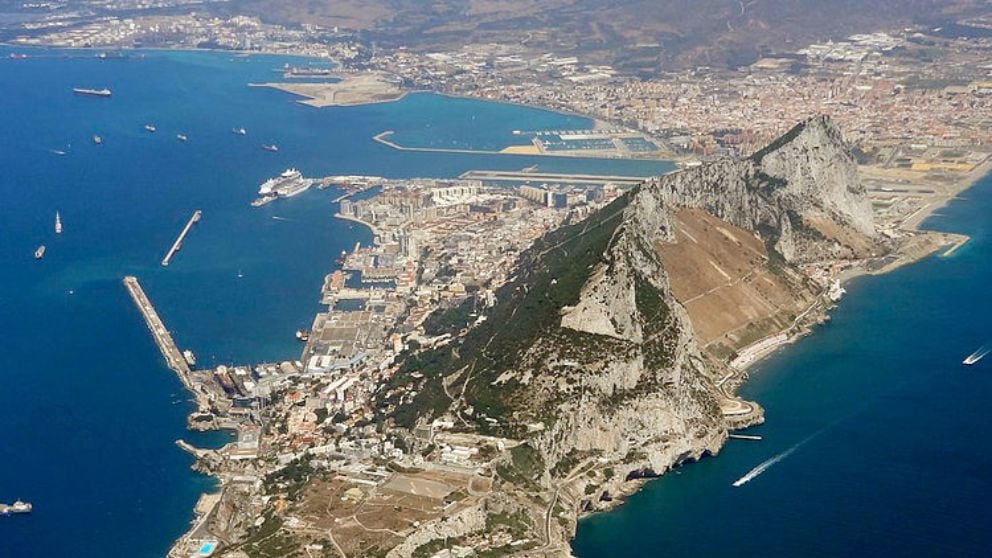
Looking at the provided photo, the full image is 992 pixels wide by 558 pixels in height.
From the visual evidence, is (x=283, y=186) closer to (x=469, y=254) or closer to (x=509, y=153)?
(x=509, y=153)

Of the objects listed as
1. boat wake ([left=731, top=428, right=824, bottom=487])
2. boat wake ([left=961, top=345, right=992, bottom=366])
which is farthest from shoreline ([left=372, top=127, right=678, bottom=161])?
boat wake ([left=731, top=428, right=824, bottom=487])

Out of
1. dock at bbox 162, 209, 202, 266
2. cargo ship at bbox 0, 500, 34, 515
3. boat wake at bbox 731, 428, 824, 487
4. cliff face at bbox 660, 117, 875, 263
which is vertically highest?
cliff face at bbox 660, 117, 875, 263

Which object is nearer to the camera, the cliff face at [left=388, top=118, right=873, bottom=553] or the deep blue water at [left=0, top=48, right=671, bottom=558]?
the cliff face at [left=388, top=118, right=873, bottom=553]

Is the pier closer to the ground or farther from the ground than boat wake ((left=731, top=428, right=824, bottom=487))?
closer to the ground

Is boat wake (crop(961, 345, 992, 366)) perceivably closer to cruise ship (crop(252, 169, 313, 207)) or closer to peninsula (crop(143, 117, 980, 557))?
peninsula (crop(143, 117, 980, 557))

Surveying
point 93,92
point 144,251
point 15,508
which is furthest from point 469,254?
point 93,92

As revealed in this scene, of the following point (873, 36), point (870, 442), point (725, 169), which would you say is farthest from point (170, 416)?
point (873, 36)
